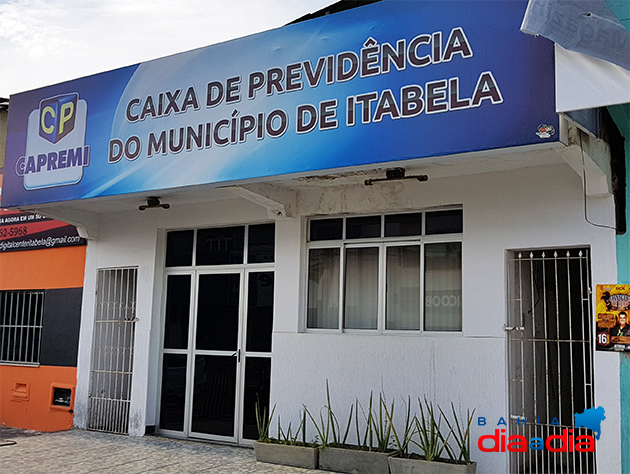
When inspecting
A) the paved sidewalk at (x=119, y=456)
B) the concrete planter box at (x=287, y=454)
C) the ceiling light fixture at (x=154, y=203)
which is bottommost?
the paved sidewalk at (x=119, y=456)

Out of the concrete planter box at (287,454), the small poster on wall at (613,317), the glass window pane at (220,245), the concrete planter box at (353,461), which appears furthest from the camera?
the glass window pane at (220,245)

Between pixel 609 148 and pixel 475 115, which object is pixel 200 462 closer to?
pixel 475 115

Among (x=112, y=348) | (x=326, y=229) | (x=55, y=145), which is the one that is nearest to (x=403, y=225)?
(x=326, y=229)

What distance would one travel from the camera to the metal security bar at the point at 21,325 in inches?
453

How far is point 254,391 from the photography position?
8891mm

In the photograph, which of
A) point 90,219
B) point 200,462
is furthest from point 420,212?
point 90,219

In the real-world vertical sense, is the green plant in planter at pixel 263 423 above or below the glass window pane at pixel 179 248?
A: below

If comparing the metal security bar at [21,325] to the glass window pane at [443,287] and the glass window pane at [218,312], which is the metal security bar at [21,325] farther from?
the glass window pane at [443,287]

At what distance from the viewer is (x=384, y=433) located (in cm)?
760

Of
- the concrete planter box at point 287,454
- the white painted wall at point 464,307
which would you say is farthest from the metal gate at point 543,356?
the concrete planter box at point 287,454

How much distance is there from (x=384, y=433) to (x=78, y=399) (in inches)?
206

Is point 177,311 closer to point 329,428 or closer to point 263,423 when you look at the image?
point 263,423

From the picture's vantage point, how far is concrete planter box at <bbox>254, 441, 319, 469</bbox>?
753cm

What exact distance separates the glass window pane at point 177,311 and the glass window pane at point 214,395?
480 millimetres
